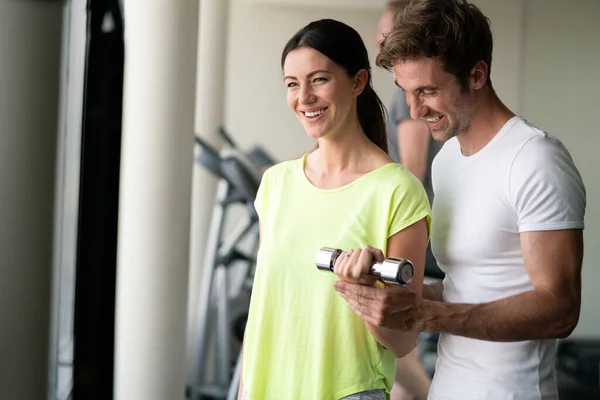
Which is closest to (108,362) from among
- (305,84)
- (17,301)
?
(17,301)

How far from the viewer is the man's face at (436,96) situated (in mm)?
1304

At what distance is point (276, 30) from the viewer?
157 inches

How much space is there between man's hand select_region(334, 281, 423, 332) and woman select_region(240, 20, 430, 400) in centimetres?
6

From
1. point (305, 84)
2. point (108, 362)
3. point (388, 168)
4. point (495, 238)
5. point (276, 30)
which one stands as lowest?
point (108, 362)

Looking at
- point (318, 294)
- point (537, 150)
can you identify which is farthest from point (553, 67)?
point (318, 294)

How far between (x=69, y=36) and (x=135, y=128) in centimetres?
190

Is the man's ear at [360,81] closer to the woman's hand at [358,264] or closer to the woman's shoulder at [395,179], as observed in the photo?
the woman's shoulder at [395,179]

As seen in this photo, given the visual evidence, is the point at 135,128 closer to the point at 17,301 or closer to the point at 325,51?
the point at 325,51

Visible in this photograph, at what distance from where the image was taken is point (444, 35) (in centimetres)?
127

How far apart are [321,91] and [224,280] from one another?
225 cm

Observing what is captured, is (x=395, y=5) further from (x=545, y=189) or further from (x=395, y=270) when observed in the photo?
(x=395, y=270)

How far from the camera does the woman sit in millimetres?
1266

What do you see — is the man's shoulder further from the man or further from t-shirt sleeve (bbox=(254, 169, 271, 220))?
t-shirt sleeve (bbox=(254, 169, 271, 220))

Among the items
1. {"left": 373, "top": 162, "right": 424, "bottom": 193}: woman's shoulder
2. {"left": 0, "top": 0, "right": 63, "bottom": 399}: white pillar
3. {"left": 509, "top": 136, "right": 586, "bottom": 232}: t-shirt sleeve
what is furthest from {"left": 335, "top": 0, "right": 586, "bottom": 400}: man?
{"left": 0, "top": 0, "right": 63, "bottom": 399}: white pillar
